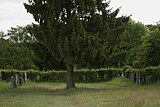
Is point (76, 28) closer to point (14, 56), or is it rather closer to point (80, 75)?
point (80, 75)

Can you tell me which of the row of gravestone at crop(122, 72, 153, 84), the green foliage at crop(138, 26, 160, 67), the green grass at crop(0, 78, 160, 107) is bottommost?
the green grass at crop(0, 78, 160, 107)

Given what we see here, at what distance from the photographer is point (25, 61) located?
84.8 meters

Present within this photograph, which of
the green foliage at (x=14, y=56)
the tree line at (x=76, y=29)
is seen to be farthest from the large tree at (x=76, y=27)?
the green foliage at (x=14, y=56)

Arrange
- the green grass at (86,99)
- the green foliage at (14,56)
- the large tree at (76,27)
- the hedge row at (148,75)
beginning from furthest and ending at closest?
the green foliage at (14,56) < the hedge row at (148,75) < the large tree at (76,27) < the green grass at (86,99)

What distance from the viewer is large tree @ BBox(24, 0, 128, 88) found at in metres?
34.2

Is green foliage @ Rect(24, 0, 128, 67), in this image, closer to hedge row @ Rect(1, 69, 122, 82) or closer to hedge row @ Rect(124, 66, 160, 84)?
hedge row @ Rect(124, 66, 160, 84)

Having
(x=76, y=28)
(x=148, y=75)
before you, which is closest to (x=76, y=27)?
(x=76, y=28)

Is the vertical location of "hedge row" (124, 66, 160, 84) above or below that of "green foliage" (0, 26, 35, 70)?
below

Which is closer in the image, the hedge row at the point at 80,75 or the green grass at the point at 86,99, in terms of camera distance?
the green grass at the point at 86,99

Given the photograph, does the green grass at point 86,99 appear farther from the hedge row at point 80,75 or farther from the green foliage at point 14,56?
the green foliage at point 14,56

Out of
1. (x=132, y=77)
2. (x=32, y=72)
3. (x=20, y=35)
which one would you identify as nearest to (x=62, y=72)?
(x=32, y=72)

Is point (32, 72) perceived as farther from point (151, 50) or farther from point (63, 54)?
point (63, 54)

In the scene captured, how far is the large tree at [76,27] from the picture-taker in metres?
34.2

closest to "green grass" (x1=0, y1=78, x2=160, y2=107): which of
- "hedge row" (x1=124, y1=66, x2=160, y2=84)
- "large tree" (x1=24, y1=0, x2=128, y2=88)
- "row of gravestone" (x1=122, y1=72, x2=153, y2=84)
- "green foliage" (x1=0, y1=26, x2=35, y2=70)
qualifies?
"large tree" (x1=24, y1=0, x2=128, y2=88)
